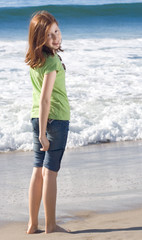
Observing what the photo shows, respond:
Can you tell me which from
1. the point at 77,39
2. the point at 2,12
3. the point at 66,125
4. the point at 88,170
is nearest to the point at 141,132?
the point at 88,170

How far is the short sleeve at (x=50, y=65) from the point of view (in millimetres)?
3191

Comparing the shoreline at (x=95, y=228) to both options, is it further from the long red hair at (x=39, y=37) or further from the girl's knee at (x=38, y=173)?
the long red hair at (x=39, y=37)

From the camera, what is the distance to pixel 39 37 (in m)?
3.24

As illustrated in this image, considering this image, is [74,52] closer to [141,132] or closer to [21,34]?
[21,34]

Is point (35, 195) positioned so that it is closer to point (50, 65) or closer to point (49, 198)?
point (49, 198)

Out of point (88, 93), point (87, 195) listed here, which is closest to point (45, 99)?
point (87, 195)

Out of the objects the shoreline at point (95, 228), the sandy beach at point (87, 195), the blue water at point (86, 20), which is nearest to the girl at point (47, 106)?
the shoreline at point (95, 228)

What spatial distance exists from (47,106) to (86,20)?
19613 mm

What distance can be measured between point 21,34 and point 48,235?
50.1 feet

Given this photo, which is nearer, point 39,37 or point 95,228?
point 39,37

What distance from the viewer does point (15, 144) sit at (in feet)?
22.2

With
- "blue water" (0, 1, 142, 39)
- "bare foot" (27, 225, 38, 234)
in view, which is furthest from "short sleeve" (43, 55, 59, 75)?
"blue water" (0, 1, 142, 39)

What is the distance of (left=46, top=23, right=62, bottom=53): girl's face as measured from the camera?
324 centimetres

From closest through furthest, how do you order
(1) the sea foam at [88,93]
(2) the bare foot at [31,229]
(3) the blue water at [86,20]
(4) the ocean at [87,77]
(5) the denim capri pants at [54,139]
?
(5) the denim capri pants at [54,139] < (2) the bare foot at [31,229] < (1) the sea foam at [88,93] < (4) the ocean at [87,77] < (3) the blue water at [86,20]
